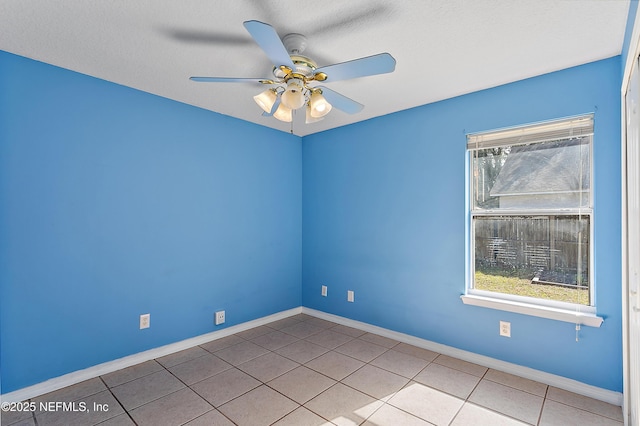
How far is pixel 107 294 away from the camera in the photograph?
8.25ft

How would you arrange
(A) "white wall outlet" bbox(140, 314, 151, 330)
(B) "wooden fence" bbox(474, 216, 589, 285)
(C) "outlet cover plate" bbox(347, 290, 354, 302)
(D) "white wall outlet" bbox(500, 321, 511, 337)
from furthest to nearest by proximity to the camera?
(C) "outlet cover plate" bbox(347, 290, 354, 302)
(A) "white wall outlet" bbox(140, 314, 151, 330)
(D) "white wall outlet" bbox(500, 321, 511, 337)
(B) "wooden fence" bbox(474, 216, 589, 285)

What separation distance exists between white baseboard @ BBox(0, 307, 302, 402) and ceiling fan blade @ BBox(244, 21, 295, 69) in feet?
8.71

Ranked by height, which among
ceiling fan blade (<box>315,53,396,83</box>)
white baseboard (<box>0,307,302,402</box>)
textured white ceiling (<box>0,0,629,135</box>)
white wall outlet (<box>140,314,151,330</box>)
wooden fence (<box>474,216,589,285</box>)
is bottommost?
white baseboard (<box>0,307,302,402</box>)

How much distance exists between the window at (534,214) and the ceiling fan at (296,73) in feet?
4.60

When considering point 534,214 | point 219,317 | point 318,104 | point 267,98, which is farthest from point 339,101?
point 219,317

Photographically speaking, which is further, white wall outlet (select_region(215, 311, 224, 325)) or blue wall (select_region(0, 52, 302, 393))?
white wall outlet (select_region(215, 311, 224, 325))

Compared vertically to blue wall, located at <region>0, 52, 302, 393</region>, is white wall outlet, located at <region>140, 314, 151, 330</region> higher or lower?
lower

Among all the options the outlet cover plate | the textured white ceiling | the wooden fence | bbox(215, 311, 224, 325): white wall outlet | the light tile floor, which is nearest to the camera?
the textured white ceiling

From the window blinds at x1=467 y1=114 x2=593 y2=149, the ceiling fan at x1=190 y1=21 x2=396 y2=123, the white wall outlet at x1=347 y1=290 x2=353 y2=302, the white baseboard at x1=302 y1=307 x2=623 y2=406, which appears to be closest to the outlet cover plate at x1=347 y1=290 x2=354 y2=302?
the white wall outlet at x1=347 y1=290 x2=353 y2=302

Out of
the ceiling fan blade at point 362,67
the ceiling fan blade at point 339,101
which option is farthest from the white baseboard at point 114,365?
the ceiling fan blade at point 362,67

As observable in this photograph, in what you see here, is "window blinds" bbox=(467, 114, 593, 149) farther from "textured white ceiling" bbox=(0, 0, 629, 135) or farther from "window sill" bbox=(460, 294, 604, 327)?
"window sill" bbox=(460, 294, 604, 327)

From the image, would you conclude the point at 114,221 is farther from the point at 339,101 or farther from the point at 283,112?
the point at 339,101

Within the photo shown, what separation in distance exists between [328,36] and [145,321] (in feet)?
8.94

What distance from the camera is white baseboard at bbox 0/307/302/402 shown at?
6.99ft
